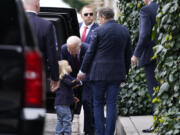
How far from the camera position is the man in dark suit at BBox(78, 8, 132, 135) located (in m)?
7.92

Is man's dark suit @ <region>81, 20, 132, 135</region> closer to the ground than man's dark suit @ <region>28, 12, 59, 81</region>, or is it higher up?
closer to the ground

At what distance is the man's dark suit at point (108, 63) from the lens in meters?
7.92

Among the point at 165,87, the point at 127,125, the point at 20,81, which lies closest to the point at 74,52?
the point at 127,125

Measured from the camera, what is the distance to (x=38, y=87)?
4.35 meters

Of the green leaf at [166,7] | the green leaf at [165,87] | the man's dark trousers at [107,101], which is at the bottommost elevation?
the man's dark trousers at [107,101]

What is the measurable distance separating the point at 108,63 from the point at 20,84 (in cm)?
377

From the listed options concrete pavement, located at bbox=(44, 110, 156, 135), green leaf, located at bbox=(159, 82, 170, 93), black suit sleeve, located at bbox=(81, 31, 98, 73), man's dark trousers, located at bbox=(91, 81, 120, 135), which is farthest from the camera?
concrete pavement, located at bbox=(44, 110, 156, 135)

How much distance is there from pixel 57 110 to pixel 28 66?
397 centimetres

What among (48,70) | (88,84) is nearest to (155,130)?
(48,70)

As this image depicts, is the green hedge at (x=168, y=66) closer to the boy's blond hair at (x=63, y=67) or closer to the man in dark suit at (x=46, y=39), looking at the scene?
the man in dark suit at (x=46, y=39)

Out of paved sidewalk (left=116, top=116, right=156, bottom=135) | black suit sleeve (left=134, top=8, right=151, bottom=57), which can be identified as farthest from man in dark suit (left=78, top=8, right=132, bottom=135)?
paved sidewalk (left=116, top=116, right=156, bottom=135)

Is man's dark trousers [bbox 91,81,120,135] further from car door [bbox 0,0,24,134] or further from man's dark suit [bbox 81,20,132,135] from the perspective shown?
car door [bbox 0,0,24,134]

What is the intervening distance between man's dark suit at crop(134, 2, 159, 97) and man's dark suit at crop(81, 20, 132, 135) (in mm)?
187

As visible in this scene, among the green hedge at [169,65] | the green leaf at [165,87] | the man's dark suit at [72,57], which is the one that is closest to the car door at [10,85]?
the green hedge at [169,65]
